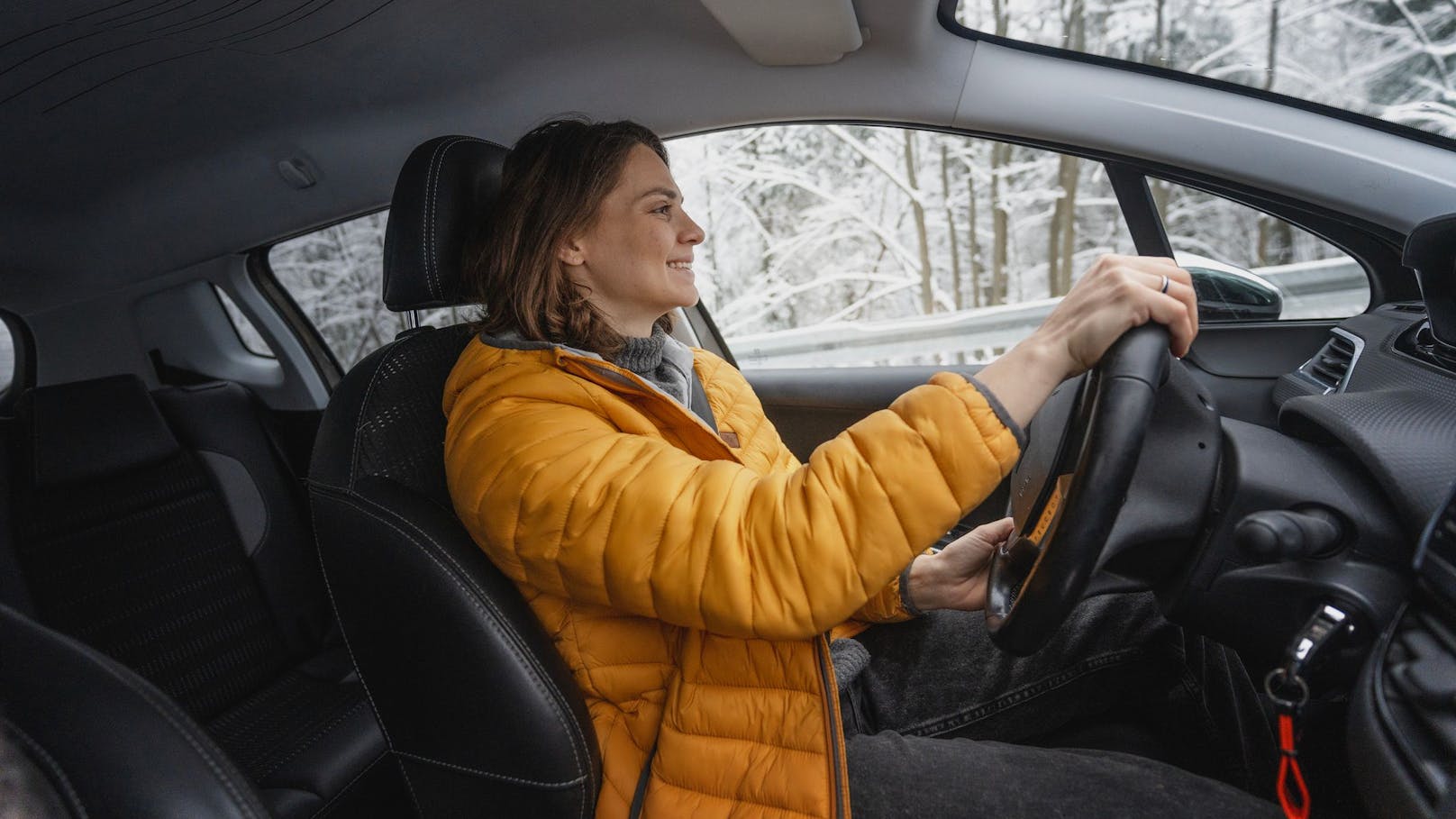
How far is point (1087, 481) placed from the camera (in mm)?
887

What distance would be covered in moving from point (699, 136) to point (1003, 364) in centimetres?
146

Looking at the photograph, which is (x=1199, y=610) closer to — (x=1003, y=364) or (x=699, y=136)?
(x=1003, y=364)

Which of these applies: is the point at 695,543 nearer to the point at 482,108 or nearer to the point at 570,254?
the point at 570,254

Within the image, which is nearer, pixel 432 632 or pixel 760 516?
pixel 760 516

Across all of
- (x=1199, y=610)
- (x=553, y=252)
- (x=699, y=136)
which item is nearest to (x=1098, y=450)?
(x=1199, y=610)

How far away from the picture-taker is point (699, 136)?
7.39 feet

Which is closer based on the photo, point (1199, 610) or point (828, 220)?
point (1199, 610)

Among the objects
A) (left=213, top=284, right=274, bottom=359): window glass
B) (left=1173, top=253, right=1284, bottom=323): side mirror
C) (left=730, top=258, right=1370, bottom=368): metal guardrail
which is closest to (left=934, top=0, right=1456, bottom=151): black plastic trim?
(left=1173, top=253, right=1284, bottom=323): side mirror

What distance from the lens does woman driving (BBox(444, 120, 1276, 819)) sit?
940 millimetres

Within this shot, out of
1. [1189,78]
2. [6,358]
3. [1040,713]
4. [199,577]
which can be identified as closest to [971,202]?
[1189,78]

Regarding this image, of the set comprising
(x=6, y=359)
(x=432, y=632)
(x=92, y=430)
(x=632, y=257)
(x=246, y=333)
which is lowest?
(x=246, y=333)

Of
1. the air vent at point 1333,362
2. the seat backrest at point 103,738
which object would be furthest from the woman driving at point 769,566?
the air vent at point 1333,362

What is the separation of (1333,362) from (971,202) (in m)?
0.94

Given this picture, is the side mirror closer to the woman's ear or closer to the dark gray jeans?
the dark gray jeans
